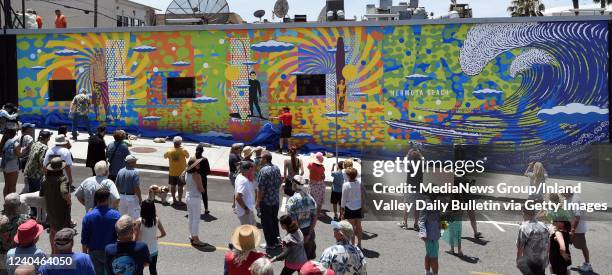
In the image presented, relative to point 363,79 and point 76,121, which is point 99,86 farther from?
point 363,79

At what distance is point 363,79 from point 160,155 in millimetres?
7185

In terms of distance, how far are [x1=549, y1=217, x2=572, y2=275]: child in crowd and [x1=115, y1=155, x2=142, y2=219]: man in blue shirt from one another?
6.16 meters

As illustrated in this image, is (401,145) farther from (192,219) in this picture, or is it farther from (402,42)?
(192,219)

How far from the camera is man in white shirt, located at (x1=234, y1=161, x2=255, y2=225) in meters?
10.6

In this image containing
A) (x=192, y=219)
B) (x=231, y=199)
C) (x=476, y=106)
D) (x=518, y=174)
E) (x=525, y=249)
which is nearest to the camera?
(x=525, y=249)

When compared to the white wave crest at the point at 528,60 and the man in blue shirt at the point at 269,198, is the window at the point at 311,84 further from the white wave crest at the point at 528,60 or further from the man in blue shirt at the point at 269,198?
the man in blue shirt at the point at 269,198

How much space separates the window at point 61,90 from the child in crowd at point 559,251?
63.8ft

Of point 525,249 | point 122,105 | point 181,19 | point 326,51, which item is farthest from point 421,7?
point 525,249

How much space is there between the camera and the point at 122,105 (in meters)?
23.9

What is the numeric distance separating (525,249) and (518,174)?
2018mm

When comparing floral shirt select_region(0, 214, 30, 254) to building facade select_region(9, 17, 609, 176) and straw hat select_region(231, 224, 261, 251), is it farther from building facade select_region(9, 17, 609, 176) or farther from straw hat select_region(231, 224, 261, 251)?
building facade select_region(9, 17, 609, 176)

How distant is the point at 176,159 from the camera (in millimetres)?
13836

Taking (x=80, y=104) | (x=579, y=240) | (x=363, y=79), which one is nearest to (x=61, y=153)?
(x=579, y=240)

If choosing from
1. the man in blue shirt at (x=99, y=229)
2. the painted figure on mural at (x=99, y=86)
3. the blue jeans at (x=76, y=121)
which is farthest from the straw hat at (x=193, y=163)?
the painted figure on mural at (x=99, y=86)
